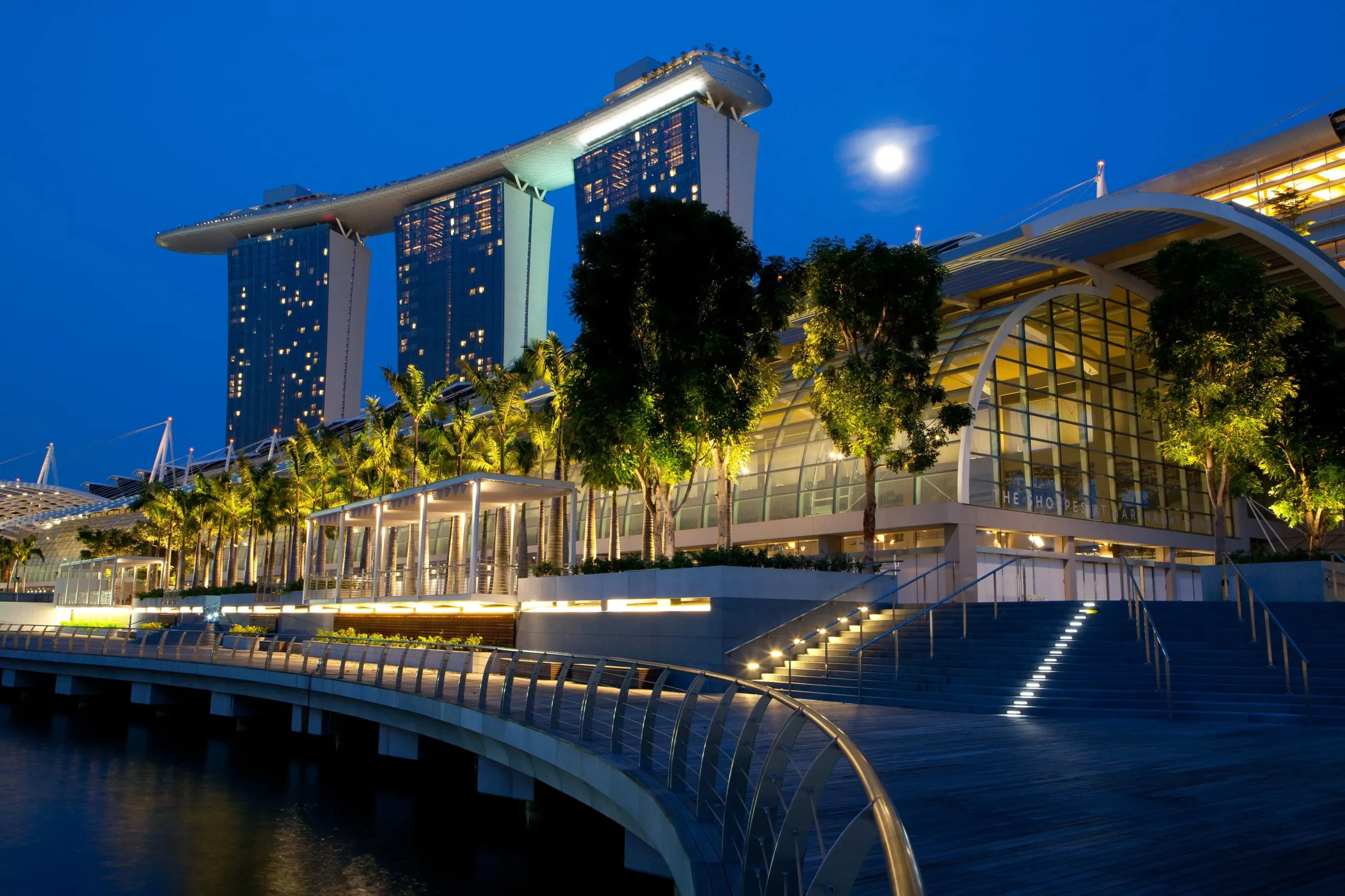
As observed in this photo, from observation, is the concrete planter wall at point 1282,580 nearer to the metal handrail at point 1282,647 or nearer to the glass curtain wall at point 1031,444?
the metal handrail at point 1282,647

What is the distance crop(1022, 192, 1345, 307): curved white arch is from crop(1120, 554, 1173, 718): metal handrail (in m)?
17.5

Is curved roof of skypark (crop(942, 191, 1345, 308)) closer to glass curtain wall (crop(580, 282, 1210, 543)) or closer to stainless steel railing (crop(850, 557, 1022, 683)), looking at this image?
glass curtain wall (crop(580, 282, 1210, 543))

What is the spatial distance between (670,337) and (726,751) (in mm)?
17475

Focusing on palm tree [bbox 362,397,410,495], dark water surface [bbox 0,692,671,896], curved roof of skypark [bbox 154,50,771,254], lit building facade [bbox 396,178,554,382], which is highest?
curved roof of skypark [bbox 154,50,771,254]

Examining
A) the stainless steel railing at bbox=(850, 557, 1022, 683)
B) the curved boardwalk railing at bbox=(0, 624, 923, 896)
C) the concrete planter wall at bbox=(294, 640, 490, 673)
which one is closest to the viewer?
the curved boardwalk railing at bbox=(0, 624, 923, 896)

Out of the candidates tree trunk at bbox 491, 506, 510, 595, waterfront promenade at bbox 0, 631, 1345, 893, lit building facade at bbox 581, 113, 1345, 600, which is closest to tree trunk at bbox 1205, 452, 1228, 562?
lit building facade at bbox 581, 113, 1345, 600

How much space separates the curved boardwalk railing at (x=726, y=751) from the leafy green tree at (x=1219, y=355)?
1591 centimetres

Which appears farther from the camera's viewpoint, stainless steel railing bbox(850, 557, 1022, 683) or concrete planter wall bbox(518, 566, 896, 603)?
concrete planter wall bbox(518, 566, 896, 603)

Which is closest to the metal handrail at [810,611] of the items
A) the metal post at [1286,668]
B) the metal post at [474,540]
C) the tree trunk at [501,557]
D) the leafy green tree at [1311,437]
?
the metal post at [1286,668]

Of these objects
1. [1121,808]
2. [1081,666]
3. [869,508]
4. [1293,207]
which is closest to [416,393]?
[869,508]

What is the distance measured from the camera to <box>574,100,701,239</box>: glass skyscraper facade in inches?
5930

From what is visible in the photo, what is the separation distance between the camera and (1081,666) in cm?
2077

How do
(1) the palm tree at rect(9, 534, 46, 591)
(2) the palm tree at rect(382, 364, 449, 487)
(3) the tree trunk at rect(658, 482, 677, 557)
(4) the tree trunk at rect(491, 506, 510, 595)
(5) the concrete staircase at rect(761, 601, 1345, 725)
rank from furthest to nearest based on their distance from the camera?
(1) the palm tree at rect(9, 534, 46, 591), (2) the palm tree at rect(382, 364, 449, 487), (4) the tree trunk at rect(491, 506, 510, 595), (3) the tree trunk at rect(658, 482, 677, 557), (5) the concrete staircase at rect(761, 601, 1345, 725)

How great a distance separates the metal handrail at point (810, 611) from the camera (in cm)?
2475
